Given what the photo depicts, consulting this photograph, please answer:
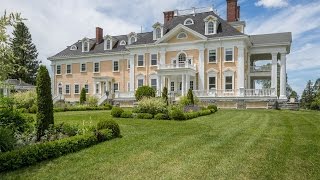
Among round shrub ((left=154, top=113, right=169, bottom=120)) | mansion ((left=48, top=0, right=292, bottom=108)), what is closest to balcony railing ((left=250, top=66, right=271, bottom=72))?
mansion ((left=48, top=0, right=292, bottom=108))

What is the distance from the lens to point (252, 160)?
8094mm

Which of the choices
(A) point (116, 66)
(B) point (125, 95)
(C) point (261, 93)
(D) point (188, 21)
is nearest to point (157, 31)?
(D) point (188, 21)

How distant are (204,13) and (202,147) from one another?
30919 millimetres

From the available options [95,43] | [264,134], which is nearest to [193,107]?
[264,134]

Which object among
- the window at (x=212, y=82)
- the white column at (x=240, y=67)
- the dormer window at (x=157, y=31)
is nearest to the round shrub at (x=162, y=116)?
the white column at (x=240, y=67)

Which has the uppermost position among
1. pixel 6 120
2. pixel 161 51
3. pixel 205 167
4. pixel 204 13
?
pixel 204 13

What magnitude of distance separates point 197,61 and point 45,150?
95.1 feet

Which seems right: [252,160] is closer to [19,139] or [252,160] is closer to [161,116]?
[19,139]

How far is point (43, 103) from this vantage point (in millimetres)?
10453

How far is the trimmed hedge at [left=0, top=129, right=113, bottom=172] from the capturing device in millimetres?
7181

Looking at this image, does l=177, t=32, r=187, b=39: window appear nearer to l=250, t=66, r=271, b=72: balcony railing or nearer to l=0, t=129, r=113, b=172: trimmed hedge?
l=250, t=66, r=271, b=72: balcony railing

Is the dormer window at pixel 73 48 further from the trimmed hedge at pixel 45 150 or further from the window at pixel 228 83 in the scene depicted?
the trimmed hedge at pixel 45 150

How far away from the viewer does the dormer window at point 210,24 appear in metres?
35.2

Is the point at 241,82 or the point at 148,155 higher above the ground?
the point at 241,82
